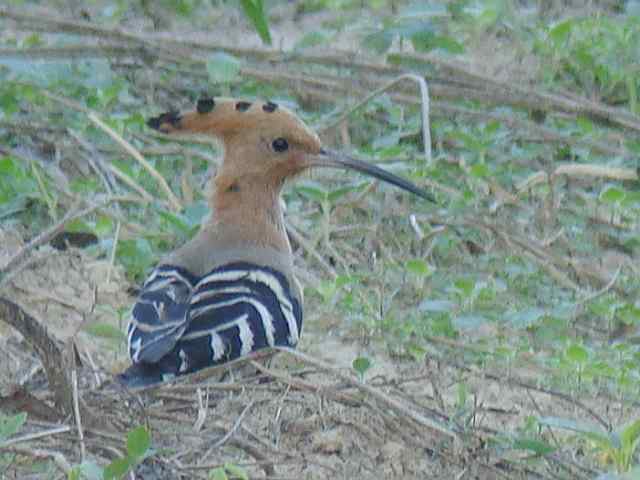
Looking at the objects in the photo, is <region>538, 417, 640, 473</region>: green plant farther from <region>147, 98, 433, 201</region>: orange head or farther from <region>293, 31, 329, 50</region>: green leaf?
<region>293, 31, 329, 50</region>: green leaf

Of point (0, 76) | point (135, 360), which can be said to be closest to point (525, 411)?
point (135, 360)

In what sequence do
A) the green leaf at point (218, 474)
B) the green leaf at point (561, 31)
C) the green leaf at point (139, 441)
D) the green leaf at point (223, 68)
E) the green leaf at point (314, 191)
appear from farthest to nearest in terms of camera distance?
the green leaf at point (561, 31) → the green leaf at point (223, 68) → the green leaf at point (314, 191) → the green leaf at point (218, 474) → the green leaf at point (139, 441)

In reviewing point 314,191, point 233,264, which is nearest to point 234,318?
point 233,264

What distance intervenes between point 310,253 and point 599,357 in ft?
2.82

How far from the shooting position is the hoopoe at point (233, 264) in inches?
136

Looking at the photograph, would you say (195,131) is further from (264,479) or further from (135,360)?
(264,479)

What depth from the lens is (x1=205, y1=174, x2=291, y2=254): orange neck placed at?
3945 millimetres

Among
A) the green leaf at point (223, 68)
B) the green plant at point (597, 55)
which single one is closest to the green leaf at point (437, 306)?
the green leaf at point (223, 68)

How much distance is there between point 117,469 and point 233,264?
1.16m

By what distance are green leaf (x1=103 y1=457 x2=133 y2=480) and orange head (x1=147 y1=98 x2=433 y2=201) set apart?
1.44 m

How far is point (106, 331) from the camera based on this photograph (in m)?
3.65

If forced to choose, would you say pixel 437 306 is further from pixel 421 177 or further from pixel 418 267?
pixel 421 177

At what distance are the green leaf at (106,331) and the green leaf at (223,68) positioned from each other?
1.40 metres

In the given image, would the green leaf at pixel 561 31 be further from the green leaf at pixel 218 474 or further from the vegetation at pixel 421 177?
the green leaf at pixel 218 474
